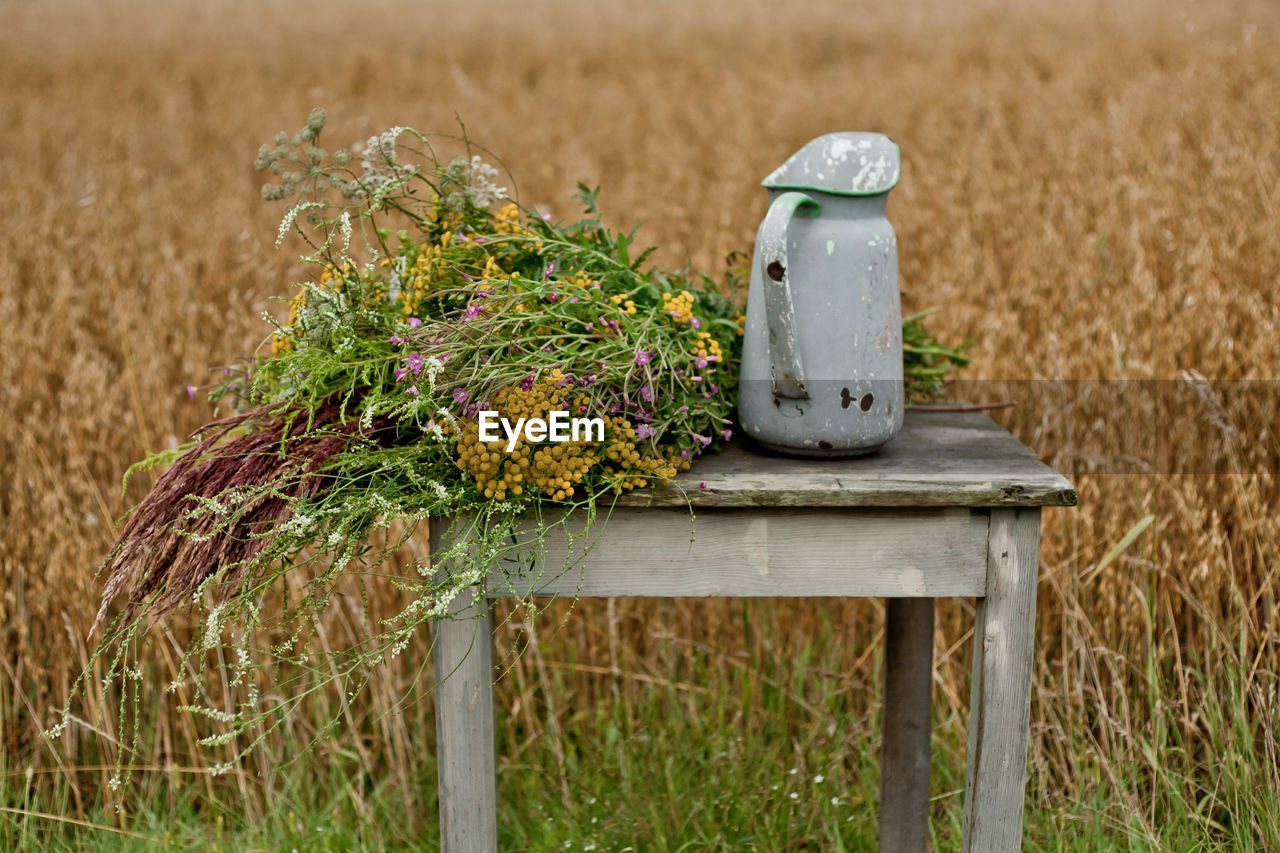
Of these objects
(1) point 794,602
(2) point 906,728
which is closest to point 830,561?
A: (2) point 906,728

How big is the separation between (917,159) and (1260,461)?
3.04 m

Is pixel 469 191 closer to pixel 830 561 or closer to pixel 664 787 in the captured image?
pixel 830 561

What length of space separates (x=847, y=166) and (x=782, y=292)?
6.9 inches

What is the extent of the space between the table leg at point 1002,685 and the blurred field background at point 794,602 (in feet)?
1.63

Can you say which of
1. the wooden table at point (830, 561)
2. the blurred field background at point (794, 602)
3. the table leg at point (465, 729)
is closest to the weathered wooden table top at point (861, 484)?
the wooden table at point (830, 561)

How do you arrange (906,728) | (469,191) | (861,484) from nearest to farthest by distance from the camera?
(861,484) → (469,191) → (906,728)

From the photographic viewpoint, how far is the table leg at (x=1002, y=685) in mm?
1290

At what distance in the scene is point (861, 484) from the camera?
4.12 feet

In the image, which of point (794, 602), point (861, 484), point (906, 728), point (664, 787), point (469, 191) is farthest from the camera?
point (794, 602)

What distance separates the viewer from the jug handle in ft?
4.11

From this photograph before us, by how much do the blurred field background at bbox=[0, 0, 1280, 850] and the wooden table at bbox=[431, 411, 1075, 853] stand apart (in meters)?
0.27

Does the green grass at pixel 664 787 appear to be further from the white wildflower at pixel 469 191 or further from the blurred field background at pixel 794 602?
the white wildflower at pixel 469 191

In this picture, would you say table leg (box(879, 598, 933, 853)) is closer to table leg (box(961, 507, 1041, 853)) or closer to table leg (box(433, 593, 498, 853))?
table leg (box(961, 507, 1041, 853))

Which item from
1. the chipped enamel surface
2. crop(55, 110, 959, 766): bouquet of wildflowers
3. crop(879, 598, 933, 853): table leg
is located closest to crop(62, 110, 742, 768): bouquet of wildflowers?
crop(55, 110, 959, 766): bouquet of wildflowers
